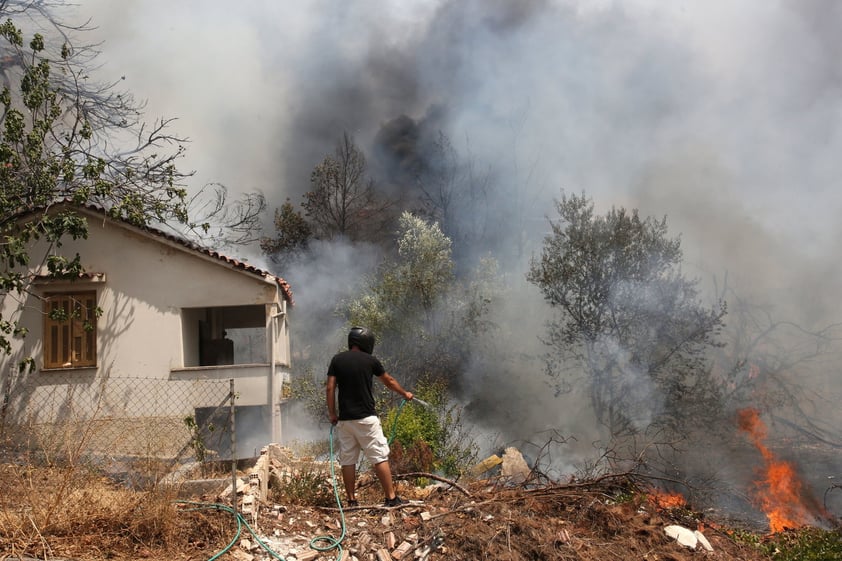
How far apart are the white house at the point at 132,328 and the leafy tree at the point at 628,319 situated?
7924 mm

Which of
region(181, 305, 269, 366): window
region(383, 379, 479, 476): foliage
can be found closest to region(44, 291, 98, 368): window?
region(181, 305, 269, 366): window

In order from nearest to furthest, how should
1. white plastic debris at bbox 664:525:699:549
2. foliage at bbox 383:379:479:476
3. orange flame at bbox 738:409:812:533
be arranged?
1. white plastic debris at bbox 664:525:699:549
2. foliage at bbox 383:379:479:476
3. orange flame at bbox 738:409:812:533

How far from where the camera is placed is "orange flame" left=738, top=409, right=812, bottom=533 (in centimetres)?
1080

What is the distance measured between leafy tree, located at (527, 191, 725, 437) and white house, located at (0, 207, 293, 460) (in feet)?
26.0

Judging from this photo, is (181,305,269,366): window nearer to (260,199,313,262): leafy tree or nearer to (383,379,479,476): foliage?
(383,379,479,476): foliage

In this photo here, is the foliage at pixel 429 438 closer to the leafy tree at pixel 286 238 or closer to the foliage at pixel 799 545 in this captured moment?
A: the foliage at pixel 799 545

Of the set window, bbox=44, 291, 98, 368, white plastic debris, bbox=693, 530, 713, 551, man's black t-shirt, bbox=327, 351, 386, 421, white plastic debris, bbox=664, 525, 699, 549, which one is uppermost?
window, bbox=44, 291, 98, 368

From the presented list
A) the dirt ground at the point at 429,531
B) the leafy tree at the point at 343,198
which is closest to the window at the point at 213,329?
the dirt ground at the point at 429,531

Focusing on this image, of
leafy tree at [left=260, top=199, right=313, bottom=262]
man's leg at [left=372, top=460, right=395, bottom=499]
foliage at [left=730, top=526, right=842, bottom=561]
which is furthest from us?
leafy tree at [left=260, top=199, right=313, bottom=262]

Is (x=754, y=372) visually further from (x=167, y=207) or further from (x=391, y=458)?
(x=167, y=207)

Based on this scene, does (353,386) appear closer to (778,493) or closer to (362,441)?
(362,441)

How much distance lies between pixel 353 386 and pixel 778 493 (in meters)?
10.2

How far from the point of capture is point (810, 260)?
17234mm

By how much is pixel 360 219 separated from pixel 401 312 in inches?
328
